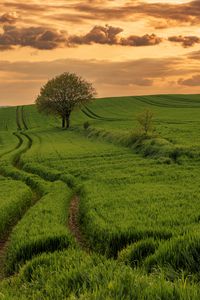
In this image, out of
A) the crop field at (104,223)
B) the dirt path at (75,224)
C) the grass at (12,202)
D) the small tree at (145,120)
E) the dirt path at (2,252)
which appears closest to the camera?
the crop field at (104,223)

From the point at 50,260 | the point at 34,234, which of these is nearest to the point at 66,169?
the point at 34,234

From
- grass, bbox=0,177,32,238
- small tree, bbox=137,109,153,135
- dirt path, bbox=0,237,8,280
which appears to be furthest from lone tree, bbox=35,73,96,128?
dirt path, bbox=0,237,8,280

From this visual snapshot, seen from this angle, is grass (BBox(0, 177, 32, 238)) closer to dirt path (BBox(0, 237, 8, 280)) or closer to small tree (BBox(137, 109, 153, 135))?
dirt path (BBox(0, 237, 8, 280))

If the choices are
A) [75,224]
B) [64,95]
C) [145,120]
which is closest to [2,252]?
[75,224]

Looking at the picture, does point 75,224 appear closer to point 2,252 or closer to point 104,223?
point 104,223

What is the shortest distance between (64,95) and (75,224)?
73042 mm

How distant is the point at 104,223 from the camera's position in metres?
16.5

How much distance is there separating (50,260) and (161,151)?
2957 cm

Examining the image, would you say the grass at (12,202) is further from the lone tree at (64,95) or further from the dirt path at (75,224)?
the lone tree at (64,95)

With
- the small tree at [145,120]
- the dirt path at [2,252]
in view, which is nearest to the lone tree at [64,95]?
the small tree at [145,120]

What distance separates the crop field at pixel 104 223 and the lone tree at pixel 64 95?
41.6m

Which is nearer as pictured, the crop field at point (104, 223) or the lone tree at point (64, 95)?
the crop field at point (104, 223)

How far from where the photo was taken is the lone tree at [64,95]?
8962 centimetres

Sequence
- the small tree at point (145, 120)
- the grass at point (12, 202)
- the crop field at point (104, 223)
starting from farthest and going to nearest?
the small tree at point (145, 120) < the grass at point (12, 202) < the crop field at point (104, 223)
